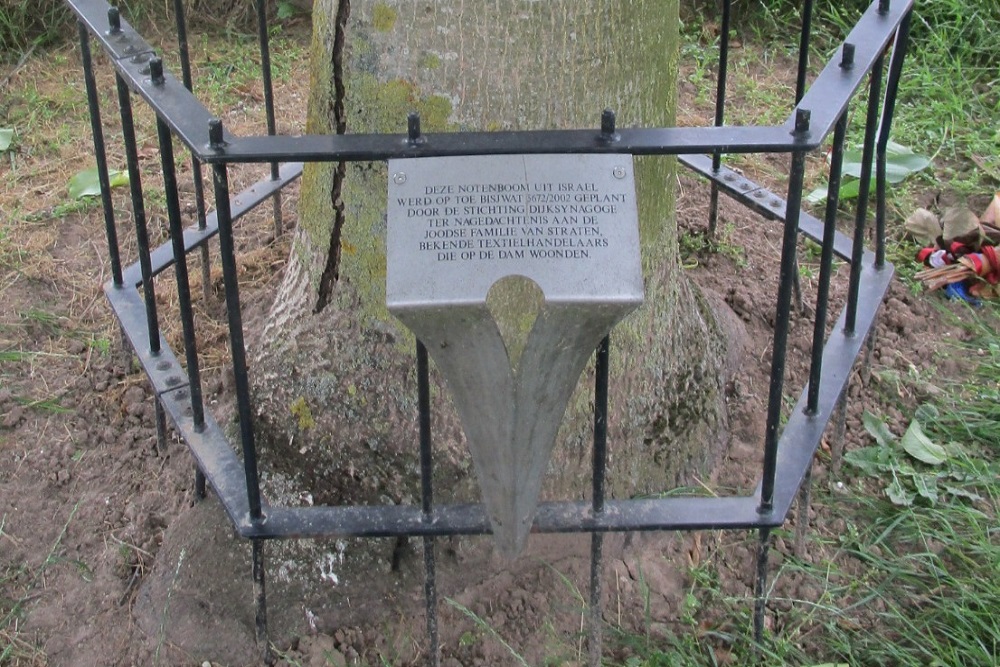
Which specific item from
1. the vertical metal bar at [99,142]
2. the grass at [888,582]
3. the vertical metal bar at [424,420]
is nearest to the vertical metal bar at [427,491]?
the vertical metal bar at [424,420]

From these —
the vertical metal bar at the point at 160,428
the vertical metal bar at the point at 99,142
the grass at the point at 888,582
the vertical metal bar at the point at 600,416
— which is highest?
the vertical metal bar at the point at 99,142

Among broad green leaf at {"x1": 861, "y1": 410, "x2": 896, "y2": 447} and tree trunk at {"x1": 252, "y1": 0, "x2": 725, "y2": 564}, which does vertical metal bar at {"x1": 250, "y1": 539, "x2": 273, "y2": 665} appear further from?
broad green leaf at {"x1": 861, "y1": 410, "x2": 896, "y2": 447}

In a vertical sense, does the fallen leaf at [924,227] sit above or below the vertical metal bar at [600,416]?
below

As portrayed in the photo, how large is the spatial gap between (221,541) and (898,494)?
142 cm

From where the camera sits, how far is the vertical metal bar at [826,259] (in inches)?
72.2

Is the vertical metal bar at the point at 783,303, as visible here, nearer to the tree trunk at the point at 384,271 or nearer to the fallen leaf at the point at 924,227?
the tree trunk at the point at 384,271

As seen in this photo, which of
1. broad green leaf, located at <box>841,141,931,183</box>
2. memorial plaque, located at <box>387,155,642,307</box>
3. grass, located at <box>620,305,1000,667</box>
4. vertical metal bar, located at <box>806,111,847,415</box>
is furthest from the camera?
broad green leaf, located at <box>841,141,931,183</box>

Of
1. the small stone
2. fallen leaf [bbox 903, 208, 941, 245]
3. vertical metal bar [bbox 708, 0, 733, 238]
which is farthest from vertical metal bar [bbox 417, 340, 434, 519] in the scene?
fallen leaf [bbox 903, 208, 941, 245]

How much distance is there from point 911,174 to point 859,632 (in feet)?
6.40

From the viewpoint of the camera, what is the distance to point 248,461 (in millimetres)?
1845

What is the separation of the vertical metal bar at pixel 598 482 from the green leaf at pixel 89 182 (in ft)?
7.66

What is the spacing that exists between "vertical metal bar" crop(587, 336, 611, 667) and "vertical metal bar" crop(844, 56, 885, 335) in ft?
2.33

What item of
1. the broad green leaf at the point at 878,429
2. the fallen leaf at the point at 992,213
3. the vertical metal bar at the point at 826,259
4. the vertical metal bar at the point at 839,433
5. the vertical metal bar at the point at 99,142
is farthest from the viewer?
the fallen leaf at the point at 992,213

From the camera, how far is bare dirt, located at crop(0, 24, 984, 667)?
2168mm
